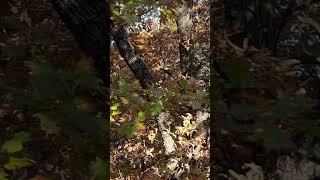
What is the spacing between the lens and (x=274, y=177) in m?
1.06

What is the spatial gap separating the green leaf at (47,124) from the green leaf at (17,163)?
0.32 ft

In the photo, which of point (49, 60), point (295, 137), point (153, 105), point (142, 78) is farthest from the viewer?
point (142, 78)

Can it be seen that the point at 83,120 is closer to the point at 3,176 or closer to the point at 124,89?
the point at 3,176

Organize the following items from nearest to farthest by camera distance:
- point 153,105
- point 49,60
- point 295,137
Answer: point 295,137, point 49,60, point 153,105

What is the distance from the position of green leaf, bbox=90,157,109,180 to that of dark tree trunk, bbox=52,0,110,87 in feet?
0.68

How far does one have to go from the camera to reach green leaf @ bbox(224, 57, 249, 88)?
1.05 m

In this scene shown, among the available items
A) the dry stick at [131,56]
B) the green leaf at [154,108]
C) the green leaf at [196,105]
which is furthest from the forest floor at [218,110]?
the dry stick at [131,56]

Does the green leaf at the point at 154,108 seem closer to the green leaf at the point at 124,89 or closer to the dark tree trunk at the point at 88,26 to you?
the green leaf at the point at 124,89

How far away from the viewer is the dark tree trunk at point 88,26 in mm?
1240

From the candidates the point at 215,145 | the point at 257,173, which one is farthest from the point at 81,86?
the point at 257,173

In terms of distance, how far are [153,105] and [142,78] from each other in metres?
3.04

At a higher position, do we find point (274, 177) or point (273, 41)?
point (273, 41)

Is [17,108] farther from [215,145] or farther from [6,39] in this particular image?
[215,145]

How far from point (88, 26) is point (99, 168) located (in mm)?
376
